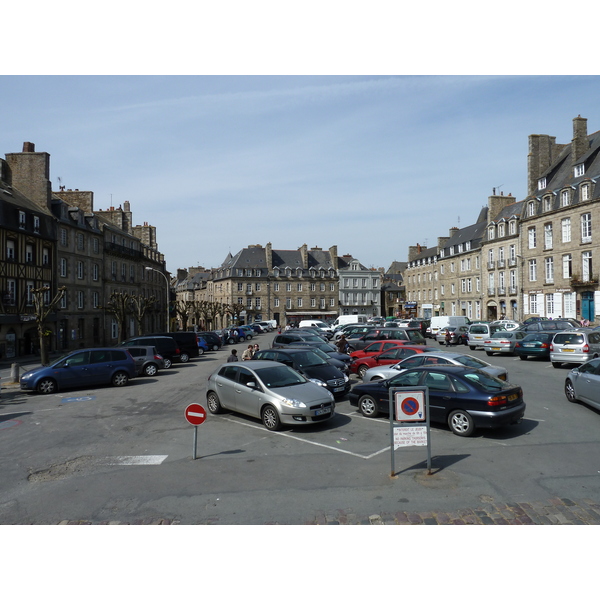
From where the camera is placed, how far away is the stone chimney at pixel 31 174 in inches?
1443

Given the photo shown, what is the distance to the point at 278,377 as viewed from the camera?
11.9 m

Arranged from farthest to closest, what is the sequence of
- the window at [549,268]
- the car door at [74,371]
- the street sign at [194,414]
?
the window at [549,268]
the car door at [74,371]
the street sign at [194,414]

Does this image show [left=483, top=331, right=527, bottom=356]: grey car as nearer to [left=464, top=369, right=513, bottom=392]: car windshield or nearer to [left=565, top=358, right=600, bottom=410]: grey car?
[left=565, top=358, right=600, bottom=410]: grey car

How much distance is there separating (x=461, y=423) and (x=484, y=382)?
3.24 ft

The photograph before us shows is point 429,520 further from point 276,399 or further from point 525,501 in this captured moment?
point 276,399

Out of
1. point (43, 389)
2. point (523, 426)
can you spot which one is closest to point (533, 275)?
point (523, 426)

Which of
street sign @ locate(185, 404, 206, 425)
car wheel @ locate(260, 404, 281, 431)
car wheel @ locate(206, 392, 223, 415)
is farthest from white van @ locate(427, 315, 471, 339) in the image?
street sign @ locate(185, 404, 206, 425)

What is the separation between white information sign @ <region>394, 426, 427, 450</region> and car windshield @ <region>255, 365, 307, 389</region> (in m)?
4.33

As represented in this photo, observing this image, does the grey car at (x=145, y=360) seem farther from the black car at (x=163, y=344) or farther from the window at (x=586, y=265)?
the window at (x=586, y=265)

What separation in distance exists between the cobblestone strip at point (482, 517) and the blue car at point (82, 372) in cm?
1275

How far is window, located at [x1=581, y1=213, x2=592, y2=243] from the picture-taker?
134ft

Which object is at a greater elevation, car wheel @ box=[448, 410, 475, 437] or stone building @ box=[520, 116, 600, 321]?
stone building @ box=[520, 116, 600, 321]

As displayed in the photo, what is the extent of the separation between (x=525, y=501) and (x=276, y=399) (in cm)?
559

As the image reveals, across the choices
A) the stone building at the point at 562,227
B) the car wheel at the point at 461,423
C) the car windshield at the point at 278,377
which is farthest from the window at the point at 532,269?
the car windshield at the point at 278,377
